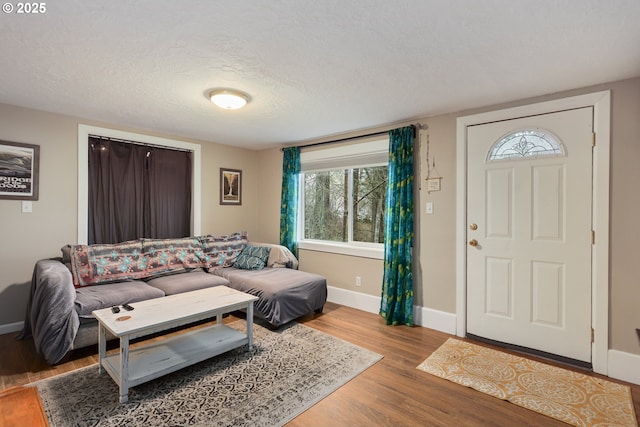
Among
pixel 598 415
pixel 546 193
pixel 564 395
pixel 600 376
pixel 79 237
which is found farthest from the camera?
pixel 79 237

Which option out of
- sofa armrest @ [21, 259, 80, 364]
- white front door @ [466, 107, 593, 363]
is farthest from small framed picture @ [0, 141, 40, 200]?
white front door @ [466, 107, 593, 363]

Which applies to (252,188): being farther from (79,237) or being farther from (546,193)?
(546,193)

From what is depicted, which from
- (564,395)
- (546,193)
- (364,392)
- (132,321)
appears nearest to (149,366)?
(132,321)

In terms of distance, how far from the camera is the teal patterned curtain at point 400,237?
135 inches

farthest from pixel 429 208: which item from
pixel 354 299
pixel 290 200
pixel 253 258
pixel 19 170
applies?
pixel 19 170

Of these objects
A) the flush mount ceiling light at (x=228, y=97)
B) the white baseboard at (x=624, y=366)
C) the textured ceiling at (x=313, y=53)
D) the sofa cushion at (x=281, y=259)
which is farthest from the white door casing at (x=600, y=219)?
the sofa cushion at (x=281, y=259)

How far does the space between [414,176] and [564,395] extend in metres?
2.25

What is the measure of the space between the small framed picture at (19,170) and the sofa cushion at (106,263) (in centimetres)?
72

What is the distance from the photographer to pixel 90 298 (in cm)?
273

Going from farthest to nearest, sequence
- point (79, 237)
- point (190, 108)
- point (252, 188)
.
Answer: point (252, 188)
point (79, 237)
point (190, 108)

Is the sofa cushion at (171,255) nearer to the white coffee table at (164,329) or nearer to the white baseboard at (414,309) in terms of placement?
the white coffee table at (164,329)

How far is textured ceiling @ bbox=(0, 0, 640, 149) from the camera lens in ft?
5.25
